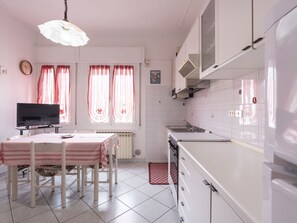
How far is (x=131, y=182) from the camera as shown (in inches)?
110

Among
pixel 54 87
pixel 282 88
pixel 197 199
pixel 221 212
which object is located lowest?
pixel 197 199

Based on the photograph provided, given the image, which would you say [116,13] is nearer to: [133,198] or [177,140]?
[177,140]

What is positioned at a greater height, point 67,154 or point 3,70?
point 3,70

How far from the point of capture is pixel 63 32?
1.96m

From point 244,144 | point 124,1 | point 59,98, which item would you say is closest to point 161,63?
point 124,1

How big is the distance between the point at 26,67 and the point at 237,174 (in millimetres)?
4223

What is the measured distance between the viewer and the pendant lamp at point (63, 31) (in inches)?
73.2

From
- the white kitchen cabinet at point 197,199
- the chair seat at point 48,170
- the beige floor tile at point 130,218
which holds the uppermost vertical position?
the white kitchen cabinet at point 197,199

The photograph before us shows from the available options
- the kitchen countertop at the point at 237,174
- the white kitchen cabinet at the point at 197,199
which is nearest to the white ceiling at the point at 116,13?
the kitchen countertop at the point at 237,174

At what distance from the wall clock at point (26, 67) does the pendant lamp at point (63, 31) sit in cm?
202

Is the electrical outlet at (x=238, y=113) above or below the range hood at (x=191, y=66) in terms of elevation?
below

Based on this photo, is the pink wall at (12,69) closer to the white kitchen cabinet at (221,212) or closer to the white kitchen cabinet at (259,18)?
the white kitchen cabinet at (221,212)

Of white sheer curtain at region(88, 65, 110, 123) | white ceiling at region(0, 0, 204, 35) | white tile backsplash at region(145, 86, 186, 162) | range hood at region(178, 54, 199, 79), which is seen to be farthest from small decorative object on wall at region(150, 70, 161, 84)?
range hood at region(178, 54, 199, 79)

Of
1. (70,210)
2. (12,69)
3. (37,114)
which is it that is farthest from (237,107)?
(12,69)
